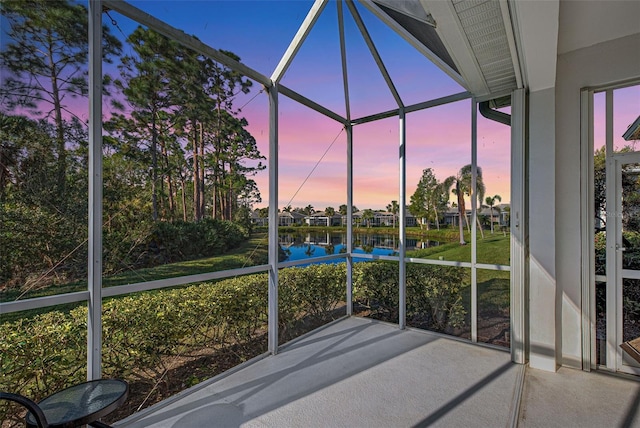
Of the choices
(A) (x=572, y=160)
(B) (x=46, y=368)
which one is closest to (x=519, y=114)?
(A) (x=572, y=160)

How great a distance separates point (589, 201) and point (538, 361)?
1.57m

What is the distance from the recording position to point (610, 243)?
2.72 m

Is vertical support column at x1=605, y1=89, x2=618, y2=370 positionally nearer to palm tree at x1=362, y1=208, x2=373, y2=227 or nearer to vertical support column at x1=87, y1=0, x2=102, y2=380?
palm tree at x1=362, y1=208, x2=373, y2=227

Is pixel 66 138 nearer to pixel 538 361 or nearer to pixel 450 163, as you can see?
pixel 450 163

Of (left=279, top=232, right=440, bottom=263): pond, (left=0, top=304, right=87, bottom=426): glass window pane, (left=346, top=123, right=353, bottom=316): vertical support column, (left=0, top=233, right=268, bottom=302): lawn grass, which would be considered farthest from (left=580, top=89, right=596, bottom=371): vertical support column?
(left=0, top=304, right=87, bottom=426): glass window pane

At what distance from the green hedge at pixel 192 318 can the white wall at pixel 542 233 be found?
899 mm

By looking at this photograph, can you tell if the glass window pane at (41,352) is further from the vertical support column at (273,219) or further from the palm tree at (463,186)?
the palm tree at (463,186)

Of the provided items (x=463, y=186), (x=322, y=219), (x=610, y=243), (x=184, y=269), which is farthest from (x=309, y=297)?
(x=610, y=243)

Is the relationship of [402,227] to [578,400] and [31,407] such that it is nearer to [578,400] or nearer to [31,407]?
[578,400]

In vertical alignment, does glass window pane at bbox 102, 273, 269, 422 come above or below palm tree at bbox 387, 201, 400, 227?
below

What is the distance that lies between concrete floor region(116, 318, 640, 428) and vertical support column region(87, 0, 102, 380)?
664 mm

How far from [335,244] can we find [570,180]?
2.71 meters

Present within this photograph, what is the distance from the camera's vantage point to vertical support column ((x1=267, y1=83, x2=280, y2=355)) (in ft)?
10.1

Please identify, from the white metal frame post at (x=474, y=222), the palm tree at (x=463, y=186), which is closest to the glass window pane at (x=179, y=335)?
the white metal frame post at (x=474, y=222)
